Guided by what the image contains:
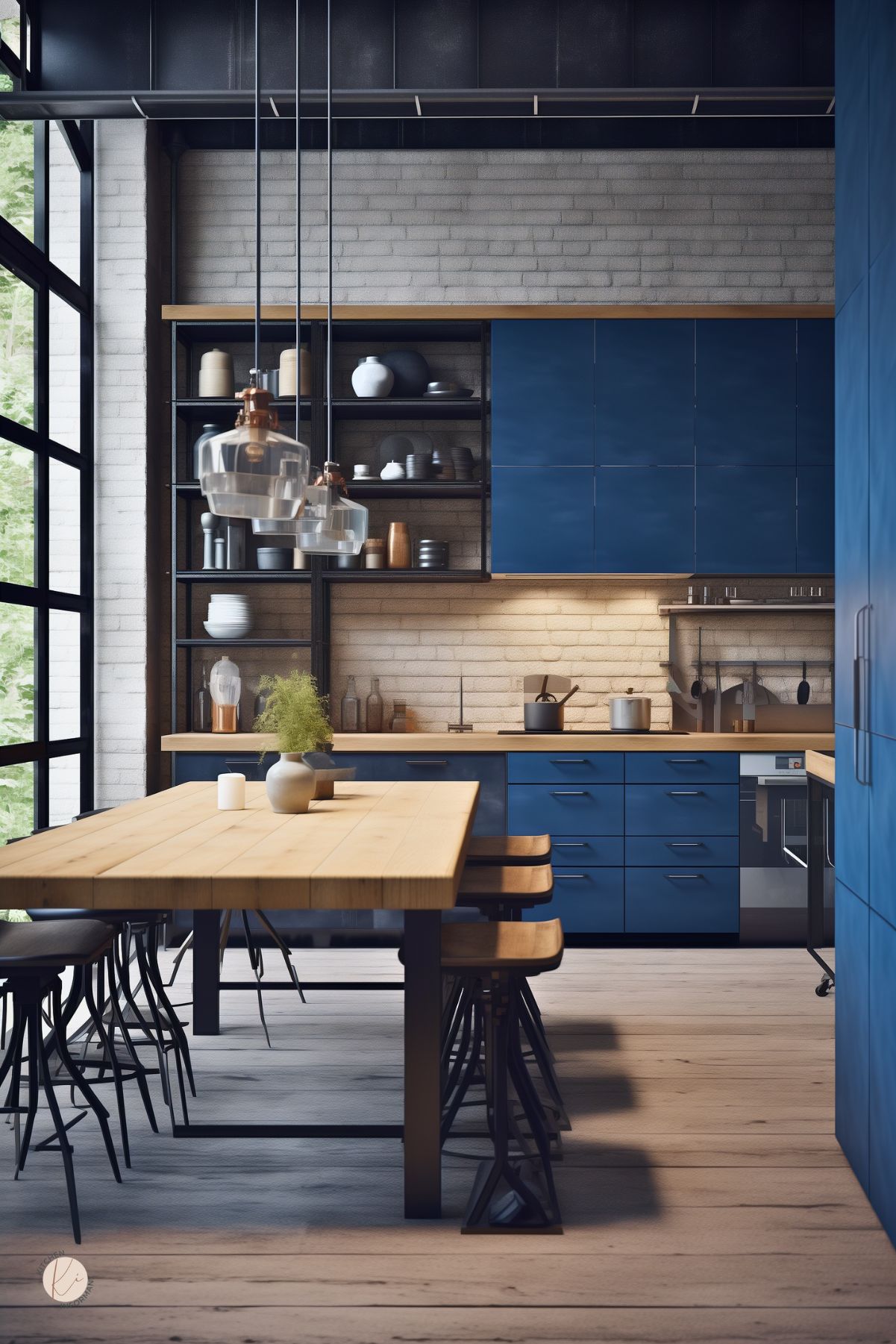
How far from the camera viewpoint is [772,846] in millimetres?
5465

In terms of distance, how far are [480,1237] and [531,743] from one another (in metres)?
3.03

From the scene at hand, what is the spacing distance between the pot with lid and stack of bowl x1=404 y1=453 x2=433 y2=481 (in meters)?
1.48

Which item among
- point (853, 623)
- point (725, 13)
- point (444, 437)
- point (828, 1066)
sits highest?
point (725, 13)

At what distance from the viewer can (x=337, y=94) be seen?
175 inches

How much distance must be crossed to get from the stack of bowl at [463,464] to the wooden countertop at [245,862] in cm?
264

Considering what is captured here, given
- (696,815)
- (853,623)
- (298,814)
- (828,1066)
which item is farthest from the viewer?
(696,815)

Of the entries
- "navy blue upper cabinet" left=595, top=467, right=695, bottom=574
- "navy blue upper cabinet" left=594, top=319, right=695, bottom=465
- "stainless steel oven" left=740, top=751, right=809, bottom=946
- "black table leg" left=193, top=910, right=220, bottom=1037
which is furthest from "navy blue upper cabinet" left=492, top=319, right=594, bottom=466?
"black table leg" left=193, top=910, right=220, bottom=1037

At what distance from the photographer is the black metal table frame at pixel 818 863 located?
477cm

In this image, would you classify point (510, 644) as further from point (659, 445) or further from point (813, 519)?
point (813, 519)

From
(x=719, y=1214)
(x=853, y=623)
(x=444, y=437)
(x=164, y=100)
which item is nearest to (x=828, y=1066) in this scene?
(x=719, y=1214)

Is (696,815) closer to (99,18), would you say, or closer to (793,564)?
(793,564)

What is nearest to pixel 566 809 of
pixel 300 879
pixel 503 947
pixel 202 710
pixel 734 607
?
pixel 734 607

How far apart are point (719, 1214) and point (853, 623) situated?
146 centimetres

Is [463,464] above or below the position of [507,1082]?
above
